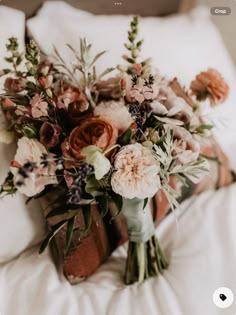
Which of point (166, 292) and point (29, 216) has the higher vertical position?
point (29, 216)

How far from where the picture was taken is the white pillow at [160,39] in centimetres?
101

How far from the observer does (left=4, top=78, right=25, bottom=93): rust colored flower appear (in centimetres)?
78

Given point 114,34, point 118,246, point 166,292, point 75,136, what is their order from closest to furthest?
point 75,136 → point 166,292 → point 118,246 → point 114,34

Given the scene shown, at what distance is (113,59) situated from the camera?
1.02 metres

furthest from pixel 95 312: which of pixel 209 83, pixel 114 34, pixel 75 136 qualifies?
pixel 114 34

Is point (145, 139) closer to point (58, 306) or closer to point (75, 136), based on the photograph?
point (75, 136)

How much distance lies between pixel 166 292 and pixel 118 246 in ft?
0.54

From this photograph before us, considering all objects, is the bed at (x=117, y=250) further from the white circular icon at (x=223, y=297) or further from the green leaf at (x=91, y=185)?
the green leaf at (x=91, y=185)

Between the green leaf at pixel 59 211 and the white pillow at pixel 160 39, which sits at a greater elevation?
the white pillow at pixel 160 39

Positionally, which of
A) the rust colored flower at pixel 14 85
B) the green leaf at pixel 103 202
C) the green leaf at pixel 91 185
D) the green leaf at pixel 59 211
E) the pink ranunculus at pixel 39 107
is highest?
the rust colored flower at pixel 14 85

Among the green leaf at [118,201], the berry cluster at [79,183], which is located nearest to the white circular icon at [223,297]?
the green leaf at [118,201]

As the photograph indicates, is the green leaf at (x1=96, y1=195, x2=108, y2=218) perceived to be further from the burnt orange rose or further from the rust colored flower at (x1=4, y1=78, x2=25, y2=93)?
the rust colored flower at (x1=4, y1=78, x2=25, y2=93)

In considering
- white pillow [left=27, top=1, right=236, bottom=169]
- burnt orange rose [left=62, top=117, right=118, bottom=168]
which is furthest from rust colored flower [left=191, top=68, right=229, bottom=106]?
burnt orange rose [left=62, top=117, right=118, bottom=168]

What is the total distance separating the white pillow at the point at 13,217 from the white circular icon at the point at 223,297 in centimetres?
38
